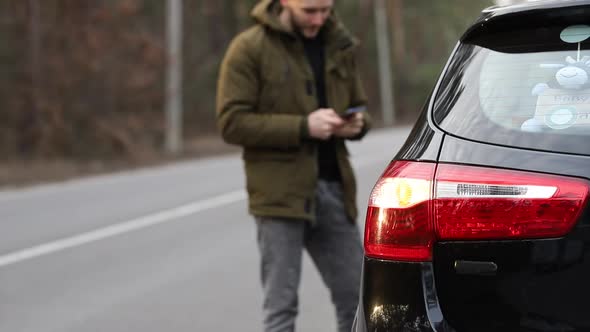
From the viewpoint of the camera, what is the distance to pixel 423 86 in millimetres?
52406

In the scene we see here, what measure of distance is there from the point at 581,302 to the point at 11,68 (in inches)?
881

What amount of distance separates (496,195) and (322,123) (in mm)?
1464

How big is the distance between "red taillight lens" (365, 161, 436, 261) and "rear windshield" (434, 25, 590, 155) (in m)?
0.15

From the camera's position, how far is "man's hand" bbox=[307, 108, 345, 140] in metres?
3.56

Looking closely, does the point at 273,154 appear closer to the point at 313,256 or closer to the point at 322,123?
the point at 322,123

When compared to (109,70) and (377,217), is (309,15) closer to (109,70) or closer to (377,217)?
(377,217)

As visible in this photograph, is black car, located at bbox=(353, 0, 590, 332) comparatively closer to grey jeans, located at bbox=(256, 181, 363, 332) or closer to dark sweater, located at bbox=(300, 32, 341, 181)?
grey jeans, located at bbox=(256, 181, 363, 332)

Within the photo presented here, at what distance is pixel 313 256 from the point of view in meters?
3.94

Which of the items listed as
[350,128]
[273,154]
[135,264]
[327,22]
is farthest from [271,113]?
[135,264]

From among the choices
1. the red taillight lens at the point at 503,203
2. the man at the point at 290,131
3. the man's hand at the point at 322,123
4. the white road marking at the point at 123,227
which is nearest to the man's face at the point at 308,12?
the man at the point at 290,131

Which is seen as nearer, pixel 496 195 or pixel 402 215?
pixel 496 195

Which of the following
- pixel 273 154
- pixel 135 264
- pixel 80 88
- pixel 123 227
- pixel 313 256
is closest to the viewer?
pixel 273 154

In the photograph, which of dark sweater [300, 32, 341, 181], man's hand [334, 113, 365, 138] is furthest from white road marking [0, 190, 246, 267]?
man's hand [334, 113, 365, 138]

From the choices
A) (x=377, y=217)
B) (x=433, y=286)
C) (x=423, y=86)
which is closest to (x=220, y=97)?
(x=377, y=217)
